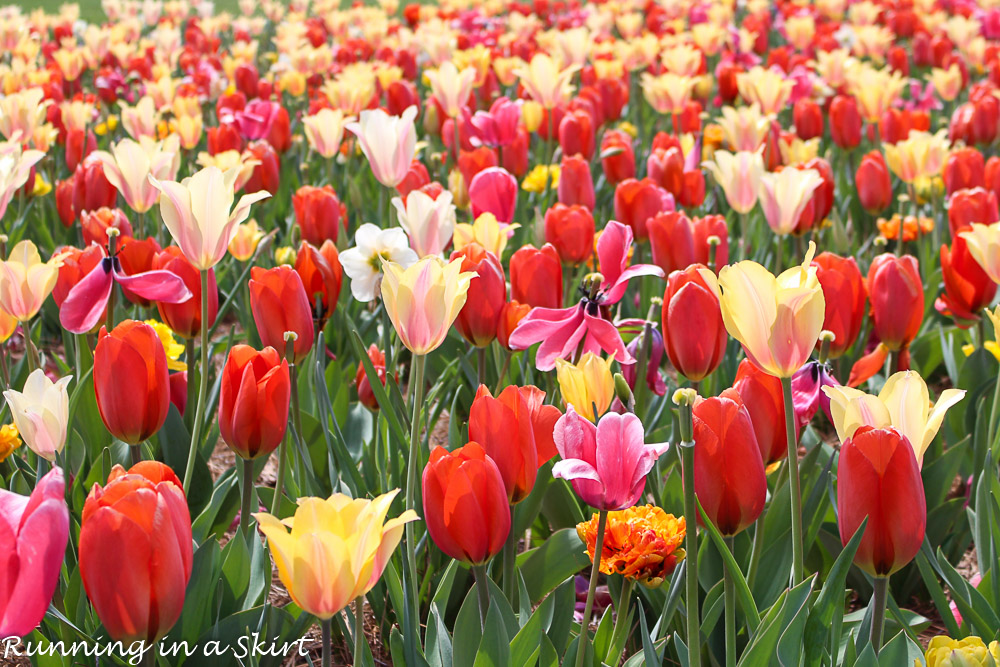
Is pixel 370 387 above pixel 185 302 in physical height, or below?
below

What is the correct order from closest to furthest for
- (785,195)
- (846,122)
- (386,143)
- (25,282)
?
(25,282) → (785,195) → (386,143) → (846,122)

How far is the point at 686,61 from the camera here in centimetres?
531

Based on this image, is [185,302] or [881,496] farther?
[185,302]

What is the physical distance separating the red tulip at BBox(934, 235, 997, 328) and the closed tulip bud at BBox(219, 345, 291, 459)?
143 centimetres

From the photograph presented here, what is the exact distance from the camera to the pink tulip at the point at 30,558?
86cm

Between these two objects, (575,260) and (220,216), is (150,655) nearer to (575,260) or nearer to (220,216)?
(220,216)

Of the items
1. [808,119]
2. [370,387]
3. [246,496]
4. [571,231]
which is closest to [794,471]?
[246,496]

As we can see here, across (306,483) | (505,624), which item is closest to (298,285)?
(306,483)

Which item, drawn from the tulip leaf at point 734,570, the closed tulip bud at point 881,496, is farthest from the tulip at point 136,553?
the closed tulip bud at point 881,496

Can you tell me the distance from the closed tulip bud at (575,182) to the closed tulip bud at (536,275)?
1.06 m

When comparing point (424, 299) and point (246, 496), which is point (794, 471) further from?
point (246, 496)

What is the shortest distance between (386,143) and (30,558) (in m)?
1.76

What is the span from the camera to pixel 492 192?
8.18 ft

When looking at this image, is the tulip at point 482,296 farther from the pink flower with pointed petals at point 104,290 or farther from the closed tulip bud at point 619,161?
the closed tulip bud at point 619,161
